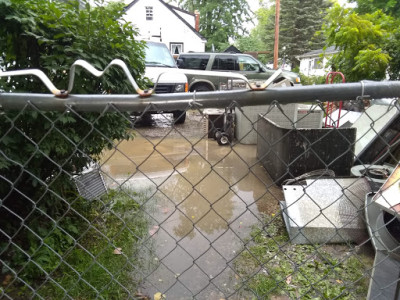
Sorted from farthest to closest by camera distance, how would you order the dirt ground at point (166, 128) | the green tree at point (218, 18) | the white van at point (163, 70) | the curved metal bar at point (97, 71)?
the green tree at point (218, 18) < the white van at point (163, 70) < the dirt ground at point (166, 128) < the curved metal bar at point (97, 71)

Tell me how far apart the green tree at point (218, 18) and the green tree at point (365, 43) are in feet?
84.1

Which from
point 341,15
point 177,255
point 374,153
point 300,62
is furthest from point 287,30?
point 177,255

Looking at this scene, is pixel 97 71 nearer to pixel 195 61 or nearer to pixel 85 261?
pixel 85 261

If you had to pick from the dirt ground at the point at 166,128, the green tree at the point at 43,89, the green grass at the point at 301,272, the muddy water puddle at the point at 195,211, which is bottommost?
the dirt ground at the point at 166,128

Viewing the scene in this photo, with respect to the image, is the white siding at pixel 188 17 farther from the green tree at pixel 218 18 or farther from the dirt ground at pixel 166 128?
the dirt ground at pixel 166 128

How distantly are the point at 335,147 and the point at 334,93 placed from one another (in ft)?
10.2

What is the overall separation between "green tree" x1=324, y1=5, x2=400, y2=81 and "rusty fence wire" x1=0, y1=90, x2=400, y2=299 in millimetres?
1652

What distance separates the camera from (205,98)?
3.42ft

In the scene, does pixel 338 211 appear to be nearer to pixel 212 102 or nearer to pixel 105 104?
pixel 212 102

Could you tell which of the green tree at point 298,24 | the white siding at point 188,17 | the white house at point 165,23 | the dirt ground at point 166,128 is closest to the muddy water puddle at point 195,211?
the dirt ground at point 166,128

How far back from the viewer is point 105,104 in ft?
3.36

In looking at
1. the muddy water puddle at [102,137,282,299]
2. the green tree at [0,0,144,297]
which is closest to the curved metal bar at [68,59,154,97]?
the muddy water puddle at [102,137,282,299]

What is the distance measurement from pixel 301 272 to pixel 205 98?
1.65 meters

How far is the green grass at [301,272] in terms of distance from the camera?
7.09 feet
